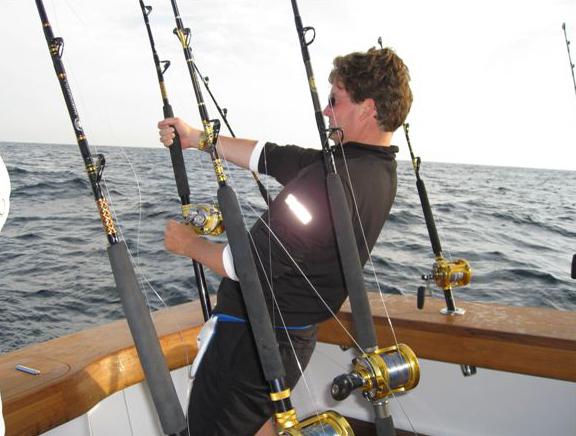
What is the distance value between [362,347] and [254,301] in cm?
34

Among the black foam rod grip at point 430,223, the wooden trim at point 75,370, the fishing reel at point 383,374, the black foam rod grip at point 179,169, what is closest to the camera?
the fishing reel at point 383,374

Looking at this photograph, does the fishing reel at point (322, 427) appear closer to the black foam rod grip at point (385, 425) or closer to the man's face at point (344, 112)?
the black foam rod grip at point (385, 425)

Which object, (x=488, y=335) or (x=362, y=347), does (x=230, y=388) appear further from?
(x=488, y=335)

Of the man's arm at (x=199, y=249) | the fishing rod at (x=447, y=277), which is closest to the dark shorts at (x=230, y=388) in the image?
the man's arm at (x=199, y=249)

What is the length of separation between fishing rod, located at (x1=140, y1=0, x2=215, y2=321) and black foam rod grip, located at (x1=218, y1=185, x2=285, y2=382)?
218 millimetres

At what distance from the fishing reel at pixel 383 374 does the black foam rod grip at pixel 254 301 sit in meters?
0.18

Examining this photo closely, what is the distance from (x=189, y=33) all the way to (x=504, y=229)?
24.3ft

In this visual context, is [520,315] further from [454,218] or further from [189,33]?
[454,218]

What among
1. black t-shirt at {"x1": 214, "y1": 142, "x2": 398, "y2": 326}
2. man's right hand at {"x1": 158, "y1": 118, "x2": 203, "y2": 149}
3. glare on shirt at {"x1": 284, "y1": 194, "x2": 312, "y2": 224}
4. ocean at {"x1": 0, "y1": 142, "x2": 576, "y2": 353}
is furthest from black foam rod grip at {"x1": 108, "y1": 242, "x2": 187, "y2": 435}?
ocean at {"x1": 0, "y1": 142, "x2": 576, "y2": 353}

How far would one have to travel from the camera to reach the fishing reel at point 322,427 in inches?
40.8

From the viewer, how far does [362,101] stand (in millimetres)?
1477

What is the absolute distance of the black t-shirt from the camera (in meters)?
1.32

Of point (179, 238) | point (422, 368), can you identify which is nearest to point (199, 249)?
point (179, 238)

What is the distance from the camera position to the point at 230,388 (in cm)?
137
